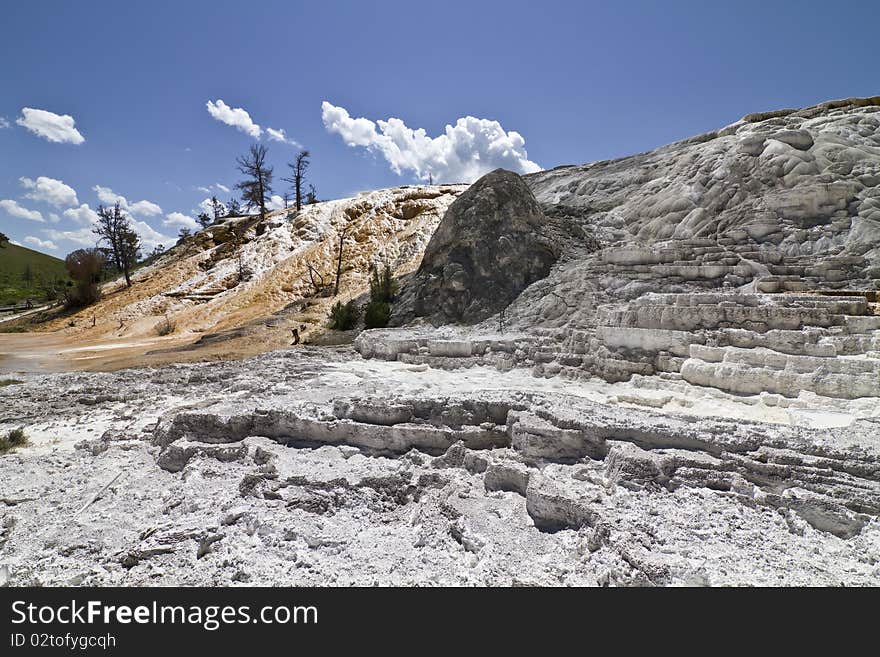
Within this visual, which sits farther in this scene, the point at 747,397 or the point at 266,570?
the point at 747,397

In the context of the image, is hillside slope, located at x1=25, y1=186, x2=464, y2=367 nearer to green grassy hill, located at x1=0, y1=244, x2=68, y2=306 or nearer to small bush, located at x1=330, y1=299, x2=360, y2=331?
small bush, located at x1=330, y1=299, x2=360, y2=331

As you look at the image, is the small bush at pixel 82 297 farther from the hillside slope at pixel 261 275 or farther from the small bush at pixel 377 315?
the small bush at pixel 377 315

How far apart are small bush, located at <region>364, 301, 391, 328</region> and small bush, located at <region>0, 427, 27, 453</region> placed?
36.4ft

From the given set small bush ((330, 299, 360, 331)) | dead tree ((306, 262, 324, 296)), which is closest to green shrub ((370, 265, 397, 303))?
small bush ((330, 299, 360, 331))

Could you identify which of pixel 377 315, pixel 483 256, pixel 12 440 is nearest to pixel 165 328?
pixel 377 315

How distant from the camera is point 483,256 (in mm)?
16438

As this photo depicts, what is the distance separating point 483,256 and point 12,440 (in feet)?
44.7

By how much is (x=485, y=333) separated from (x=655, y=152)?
16243 mm

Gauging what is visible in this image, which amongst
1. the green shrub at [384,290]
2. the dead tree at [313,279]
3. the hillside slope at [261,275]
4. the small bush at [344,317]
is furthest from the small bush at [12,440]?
the dead tree at [313,279]

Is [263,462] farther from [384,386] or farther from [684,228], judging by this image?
[684,228]

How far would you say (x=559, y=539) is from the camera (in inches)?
151

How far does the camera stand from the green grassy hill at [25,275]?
121ft

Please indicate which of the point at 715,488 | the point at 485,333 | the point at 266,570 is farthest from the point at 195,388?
the point at 715,488

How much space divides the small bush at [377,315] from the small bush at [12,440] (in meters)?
11.1
